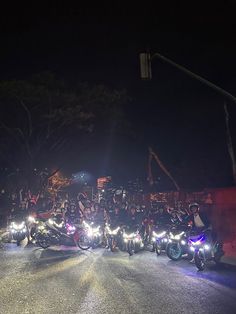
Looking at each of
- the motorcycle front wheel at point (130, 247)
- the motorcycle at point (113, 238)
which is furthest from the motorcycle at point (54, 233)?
the motorcycle front wheel at point (130, 247)

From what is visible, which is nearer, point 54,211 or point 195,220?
point 195,220

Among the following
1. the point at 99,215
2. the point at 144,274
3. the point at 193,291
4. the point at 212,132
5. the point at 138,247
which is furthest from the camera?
the point at 212,132

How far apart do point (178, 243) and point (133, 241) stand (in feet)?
7.27

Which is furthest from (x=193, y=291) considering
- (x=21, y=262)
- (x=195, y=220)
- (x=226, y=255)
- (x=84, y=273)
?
(x=21, y=262)

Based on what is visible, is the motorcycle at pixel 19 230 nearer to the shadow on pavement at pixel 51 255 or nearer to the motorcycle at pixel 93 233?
the shadow on pavement at pixel 51 255

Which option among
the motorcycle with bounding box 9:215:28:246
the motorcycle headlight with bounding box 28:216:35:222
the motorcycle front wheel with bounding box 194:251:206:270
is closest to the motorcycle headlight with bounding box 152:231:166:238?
the motorcycle front wheel with bounding box 194:251:206:270

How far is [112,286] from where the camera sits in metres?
9.09

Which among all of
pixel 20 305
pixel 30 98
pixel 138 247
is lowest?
pixel 20 305

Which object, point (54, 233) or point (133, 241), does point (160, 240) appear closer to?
point (133, 241)

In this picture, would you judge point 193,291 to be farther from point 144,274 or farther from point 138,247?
point 138,247

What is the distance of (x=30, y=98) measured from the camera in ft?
104

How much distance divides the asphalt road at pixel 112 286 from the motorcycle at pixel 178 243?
0.31 meters

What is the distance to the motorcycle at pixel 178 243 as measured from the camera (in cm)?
1275

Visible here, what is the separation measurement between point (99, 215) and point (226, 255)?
5189 millimetres
